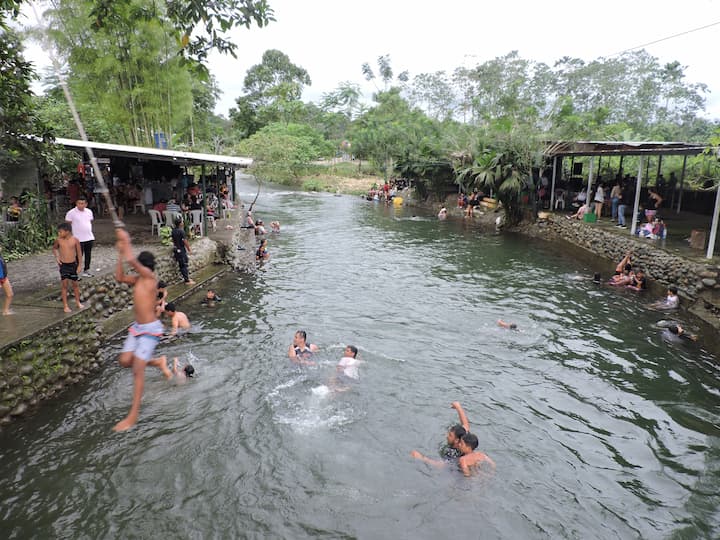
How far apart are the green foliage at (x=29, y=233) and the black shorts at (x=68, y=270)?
4.53 metres

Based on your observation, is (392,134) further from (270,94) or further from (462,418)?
A: (462,418)

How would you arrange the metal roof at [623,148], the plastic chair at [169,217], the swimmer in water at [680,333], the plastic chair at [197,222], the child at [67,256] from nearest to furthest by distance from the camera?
the child at [67,256], the swimmer in water at [680,333], the metal roof at [623,148], the plastic chair at [169,217], the plastic chair at [197,222]

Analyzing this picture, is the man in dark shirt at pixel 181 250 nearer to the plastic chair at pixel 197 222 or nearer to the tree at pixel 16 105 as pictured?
the plastic chair at pixel 197 222

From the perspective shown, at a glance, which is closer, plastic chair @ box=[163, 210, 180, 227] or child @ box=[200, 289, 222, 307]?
child @ box=[200, 289, 222, 307]

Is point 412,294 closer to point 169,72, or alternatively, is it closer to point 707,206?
point 707,206

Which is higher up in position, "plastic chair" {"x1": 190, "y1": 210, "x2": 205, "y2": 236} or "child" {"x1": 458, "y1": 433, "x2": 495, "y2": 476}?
"plastic chair" {"x1": 190, "y1": 210, "x2": 205, "y2": 236}

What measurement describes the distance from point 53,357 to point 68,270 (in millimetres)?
1509

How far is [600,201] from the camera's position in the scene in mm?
19750

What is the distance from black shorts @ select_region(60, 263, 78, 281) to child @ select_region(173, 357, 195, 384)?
2.21 metres

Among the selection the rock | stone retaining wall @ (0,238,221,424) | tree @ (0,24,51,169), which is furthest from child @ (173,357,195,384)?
tree @ (0,24,51,169)

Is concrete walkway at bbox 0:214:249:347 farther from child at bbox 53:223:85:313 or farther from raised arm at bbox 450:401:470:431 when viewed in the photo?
raised arm at bbox 450:401:470:431

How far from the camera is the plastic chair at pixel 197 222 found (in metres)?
15.8

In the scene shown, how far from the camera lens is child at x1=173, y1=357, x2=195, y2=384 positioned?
27.0 ft

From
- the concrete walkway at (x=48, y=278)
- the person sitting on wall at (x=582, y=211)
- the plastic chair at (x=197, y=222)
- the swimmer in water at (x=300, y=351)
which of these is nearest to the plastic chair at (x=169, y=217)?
the concrete walkway at (x=48, y=278)
